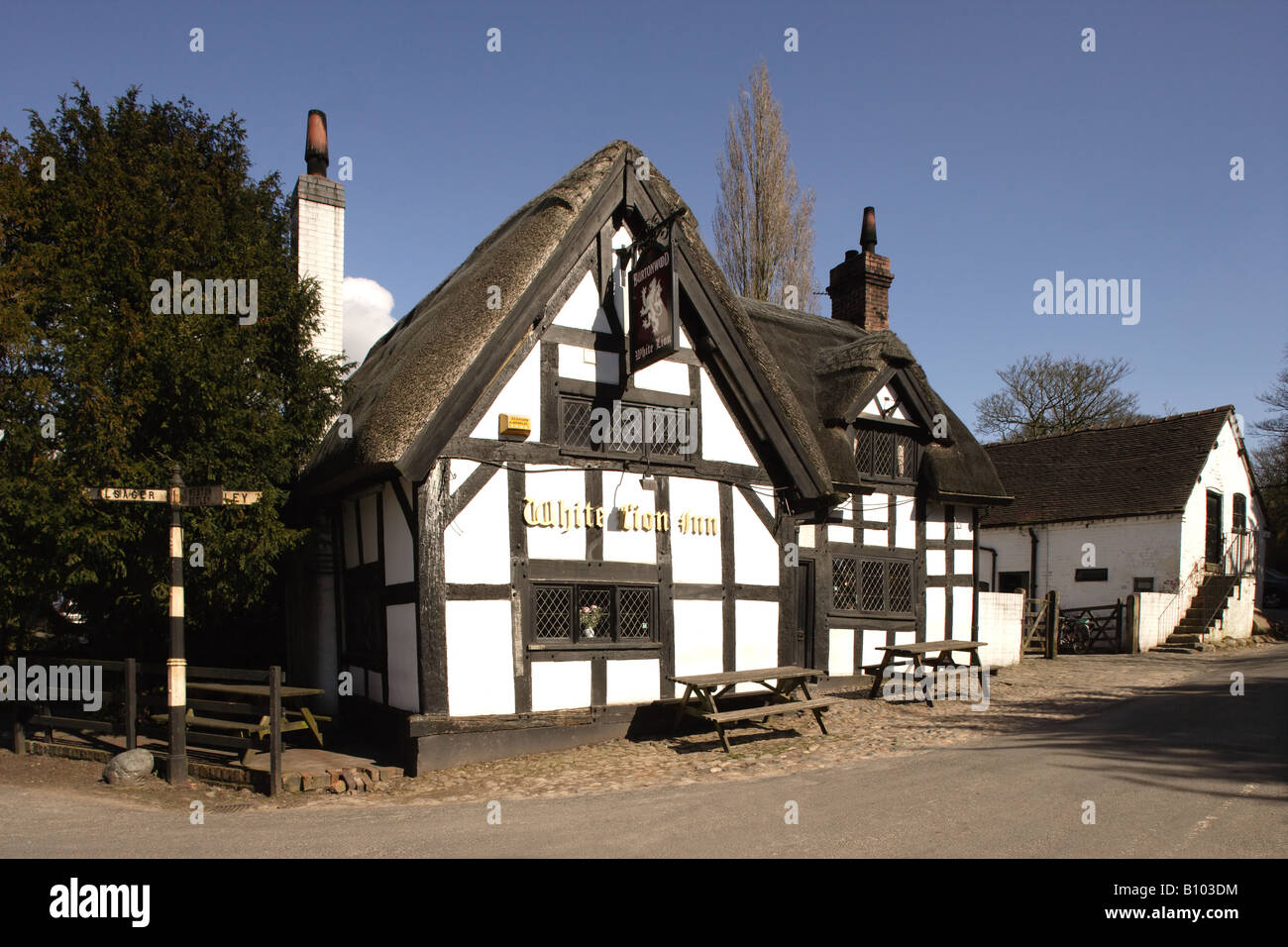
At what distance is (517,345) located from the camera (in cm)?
1041

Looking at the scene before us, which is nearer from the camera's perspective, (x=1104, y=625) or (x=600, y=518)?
(x=600, y=518)

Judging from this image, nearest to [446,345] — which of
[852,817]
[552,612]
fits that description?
[552,612]

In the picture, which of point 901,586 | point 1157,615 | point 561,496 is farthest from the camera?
point 1157,615

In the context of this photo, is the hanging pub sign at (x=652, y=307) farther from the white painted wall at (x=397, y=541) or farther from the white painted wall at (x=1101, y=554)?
the white painted wall at (x=1101, y=554)

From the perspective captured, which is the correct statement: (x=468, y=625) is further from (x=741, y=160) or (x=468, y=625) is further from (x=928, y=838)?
(x=741, y=160)

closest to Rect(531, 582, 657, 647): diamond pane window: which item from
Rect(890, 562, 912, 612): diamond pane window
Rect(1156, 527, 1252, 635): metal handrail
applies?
Rect(890, 562, 912, 612): diamond pane window

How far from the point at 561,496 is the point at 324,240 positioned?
5695 millimetres

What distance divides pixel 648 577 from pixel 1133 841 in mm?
6203

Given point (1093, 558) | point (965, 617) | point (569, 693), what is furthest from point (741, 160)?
point (569, 693)

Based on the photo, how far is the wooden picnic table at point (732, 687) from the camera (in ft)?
33.1

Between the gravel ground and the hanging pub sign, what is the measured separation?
4518 mm

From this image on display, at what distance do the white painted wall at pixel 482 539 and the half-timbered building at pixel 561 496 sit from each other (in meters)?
0.02

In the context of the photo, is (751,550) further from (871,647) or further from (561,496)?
(871,647)

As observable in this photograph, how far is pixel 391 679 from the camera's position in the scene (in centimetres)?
1030
